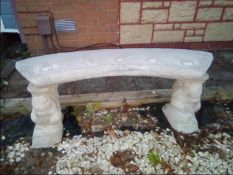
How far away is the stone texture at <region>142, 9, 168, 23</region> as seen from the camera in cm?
329

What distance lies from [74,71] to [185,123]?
132 centimetres

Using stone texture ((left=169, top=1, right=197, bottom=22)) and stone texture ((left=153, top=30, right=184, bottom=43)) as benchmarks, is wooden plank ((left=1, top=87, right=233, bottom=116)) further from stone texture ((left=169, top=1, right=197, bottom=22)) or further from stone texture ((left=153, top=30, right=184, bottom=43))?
stone texture ((left=169, top=1, right=197, bottom=22))

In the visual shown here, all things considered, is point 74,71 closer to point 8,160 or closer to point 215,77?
point 8,160

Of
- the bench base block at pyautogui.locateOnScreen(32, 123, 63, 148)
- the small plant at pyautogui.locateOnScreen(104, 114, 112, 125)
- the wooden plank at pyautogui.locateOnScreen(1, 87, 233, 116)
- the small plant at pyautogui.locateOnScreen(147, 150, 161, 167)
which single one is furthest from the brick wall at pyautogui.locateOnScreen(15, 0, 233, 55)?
the small plant at pyautogui.locateOnScreen(147, 150, 161, 167)

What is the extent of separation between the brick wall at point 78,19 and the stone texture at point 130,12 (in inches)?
3.0

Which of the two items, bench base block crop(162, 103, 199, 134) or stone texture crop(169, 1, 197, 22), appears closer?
bench base block crop(162, 103, 199, 134)

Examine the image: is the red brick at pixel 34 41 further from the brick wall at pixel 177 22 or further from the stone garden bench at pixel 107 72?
the brick wall at pixel 177 22

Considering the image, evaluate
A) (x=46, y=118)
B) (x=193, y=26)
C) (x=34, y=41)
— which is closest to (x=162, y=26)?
(x=193, y=26)

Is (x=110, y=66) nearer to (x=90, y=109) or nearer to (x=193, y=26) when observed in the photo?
(x=90, y=109)

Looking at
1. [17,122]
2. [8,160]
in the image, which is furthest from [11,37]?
[8,160]

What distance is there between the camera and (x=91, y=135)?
275cm

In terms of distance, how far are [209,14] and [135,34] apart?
1.00 metres

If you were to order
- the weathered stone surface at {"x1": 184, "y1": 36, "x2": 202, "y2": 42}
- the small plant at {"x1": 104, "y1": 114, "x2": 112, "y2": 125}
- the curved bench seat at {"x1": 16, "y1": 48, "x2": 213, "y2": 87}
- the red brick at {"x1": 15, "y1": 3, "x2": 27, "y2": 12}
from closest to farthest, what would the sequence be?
the curved bench seat at {"x1": 16, "y1": 48, "x2": 213, "y2": 87}
the small plant at {"x1": 104, "y1": 114, "x2": 112, "y2": 125}
the red brick at {"x1": 15, "y1": 3, "x2": 27, "y2": 12}
the weathered stone surface at {"x1": 184, "y1": 36, "x2": 202, "y2": 42}

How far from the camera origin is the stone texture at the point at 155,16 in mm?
3293
